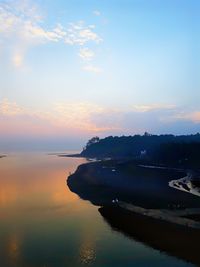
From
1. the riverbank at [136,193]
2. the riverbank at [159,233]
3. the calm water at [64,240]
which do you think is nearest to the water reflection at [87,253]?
the calm water at [64,240]

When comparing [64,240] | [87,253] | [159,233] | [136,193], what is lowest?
[87,253]

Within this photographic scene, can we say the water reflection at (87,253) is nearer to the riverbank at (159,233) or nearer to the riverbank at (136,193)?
the riverbank at (159,233)

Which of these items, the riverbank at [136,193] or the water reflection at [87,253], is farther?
the riverbank at [136,193]

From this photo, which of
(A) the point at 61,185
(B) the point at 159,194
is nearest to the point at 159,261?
(B) the point at 159,194

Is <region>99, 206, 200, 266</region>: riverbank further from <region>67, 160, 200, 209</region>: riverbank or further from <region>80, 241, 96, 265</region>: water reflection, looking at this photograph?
<region>67, 160, 200, 209</region>: riverbank

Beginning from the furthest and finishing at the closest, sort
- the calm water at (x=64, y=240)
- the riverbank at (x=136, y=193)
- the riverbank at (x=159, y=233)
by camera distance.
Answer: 1. the riverbank at (x=136, y=193)
2. the riverbank at (x=159, y=233)
3. the calm water at (x=64, y=240)

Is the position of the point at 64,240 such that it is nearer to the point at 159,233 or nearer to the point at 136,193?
the point at 159,233

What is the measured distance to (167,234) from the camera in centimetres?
3981

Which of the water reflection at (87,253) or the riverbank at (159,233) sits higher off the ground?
the riverbank at (159,233)

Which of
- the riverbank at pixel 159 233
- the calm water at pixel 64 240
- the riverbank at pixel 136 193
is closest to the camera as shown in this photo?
the calm water at pixel 64 240

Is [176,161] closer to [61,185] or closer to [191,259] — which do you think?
[61,185]

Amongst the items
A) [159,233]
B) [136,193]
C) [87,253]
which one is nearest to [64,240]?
[87,253]

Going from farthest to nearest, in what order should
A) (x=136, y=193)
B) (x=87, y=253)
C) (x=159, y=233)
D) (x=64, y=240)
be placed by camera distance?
(x=136, y=193) < (x=159, y=233) < (x=64, y=240) < (x=87, y=253)

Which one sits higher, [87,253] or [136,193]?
[136,193]
